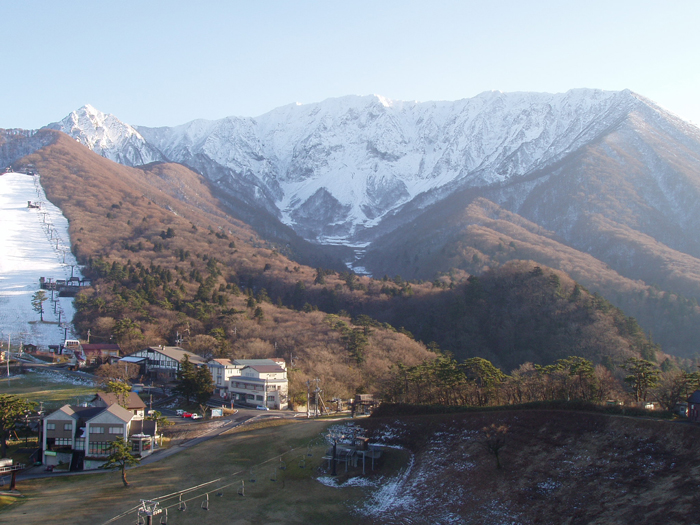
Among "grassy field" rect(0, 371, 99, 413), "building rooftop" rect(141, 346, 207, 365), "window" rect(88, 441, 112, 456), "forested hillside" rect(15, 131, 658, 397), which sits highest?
"forested hillside" rect(15, 131, 658, 397)

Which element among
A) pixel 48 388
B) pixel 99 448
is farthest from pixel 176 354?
pixel 99 448

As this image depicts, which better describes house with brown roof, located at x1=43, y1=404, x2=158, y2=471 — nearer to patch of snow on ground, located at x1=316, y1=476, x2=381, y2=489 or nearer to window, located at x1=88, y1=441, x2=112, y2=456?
window, located at x1=88, y1=441, x2=112, y2=456

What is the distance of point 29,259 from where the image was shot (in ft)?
328

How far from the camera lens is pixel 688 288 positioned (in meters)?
108

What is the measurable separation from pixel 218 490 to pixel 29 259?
90.2m

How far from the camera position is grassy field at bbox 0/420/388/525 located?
24.5 meters

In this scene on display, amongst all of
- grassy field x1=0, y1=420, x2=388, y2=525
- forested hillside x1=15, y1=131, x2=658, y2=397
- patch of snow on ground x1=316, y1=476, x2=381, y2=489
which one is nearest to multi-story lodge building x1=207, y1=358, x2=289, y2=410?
forested hillside x1=15, y1=131, x2=658, y2=397

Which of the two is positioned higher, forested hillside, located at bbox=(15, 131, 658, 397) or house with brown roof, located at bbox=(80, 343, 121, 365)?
forested hillside, located at bbox=(15, 131, 658, 397)

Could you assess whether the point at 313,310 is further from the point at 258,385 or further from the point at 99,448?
the point at 99,448

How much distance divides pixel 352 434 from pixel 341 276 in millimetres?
86044

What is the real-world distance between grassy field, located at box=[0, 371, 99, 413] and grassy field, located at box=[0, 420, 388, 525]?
14373mm

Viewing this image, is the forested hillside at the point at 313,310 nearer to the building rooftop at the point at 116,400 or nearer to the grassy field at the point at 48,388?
the grassy field at the point at 48,388

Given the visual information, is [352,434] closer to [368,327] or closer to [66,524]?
[66,524]

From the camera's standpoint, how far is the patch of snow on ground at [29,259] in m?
74.2
